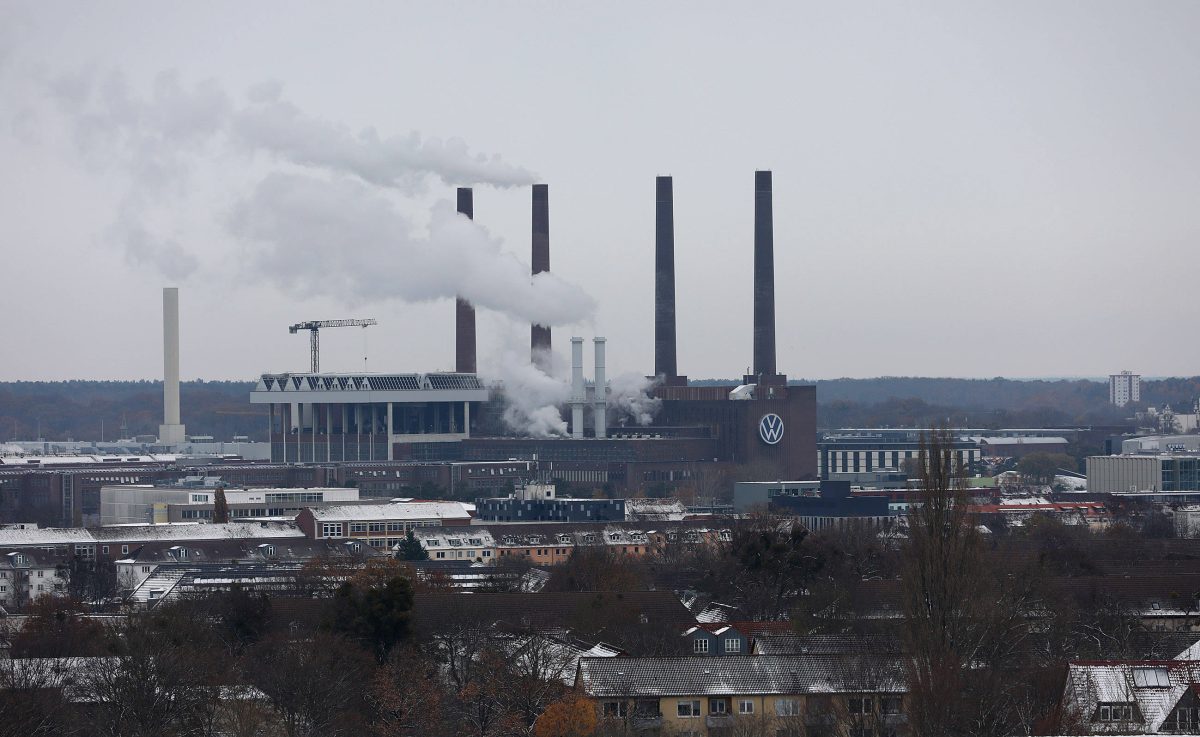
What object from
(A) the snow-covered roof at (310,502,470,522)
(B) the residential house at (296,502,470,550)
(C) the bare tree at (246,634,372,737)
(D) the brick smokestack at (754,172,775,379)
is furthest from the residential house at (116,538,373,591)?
(D) the brick smokestack at (754,172,775,379)

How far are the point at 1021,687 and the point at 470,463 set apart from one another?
93177 mm

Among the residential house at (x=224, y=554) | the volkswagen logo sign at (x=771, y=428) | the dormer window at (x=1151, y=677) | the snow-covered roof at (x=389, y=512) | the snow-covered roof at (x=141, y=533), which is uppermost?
the volkswagen logo sign at (x=771, y=428)

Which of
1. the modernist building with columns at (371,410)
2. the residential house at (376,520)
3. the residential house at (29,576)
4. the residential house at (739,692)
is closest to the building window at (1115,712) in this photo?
the residential house at (739,692)

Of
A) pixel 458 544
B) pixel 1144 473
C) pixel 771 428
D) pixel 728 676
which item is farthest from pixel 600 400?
pixel 728 676

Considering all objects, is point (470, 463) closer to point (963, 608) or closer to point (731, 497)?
point (731, 497)

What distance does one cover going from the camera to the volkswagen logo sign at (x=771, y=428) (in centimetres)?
13312

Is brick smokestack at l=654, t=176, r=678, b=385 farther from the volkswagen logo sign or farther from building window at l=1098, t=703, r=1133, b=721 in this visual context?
building window at l=1098, t=703, r=1133, b=721

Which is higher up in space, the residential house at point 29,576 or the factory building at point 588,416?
the factory building at point 588,416

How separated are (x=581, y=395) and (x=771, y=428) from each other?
10.5 m

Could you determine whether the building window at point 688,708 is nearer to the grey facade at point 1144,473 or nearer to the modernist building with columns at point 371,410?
the grey facade at point 1144,473

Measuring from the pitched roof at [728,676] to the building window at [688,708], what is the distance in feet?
0.51

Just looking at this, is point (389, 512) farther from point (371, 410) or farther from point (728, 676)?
point (728, 676)

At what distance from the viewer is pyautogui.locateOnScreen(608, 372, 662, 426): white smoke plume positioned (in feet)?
451

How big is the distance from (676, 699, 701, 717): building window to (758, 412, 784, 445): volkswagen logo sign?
3530 inches
